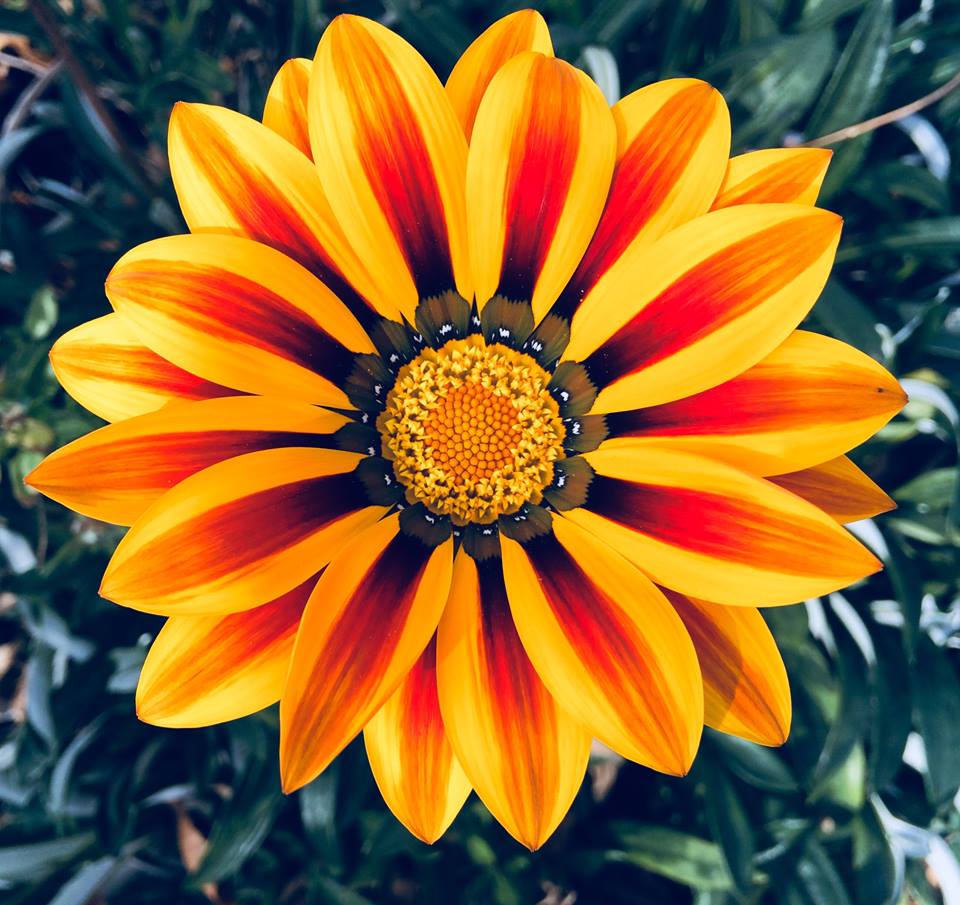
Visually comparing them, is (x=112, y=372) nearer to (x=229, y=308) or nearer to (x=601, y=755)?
(x=229, y=308)

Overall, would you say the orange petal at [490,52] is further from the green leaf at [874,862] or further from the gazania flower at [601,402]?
the green leaf at [874,862]

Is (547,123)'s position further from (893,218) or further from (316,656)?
(893,218)

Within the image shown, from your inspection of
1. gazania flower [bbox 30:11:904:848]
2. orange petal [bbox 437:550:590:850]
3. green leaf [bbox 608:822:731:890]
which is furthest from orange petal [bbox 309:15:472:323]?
green leaf [bbox 608:822:731:890]

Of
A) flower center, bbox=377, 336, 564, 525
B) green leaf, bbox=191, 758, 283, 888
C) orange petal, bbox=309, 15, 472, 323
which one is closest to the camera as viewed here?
orange petal, bbox=309, 15, 472, 323

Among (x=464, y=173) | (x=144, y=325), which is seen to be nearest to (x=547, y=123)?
(x=464, y=173)

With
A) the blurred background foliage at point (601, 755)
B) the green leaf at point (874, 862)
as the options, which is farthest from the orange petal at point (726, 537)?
the green leaf at point (874, 862)

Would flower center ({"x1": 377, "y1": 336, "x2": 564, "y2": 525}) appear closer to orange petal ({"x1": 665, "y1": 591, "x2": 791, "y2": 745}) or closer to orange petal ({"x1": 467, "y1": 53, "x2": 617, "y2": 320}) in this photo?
orange petal ({"x1": 467, "y1": 53, "x2": 617, "y2": 320})

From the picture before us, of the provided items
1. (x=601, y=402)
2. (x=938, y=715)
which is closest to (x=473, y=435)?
(x=601, y=402)
